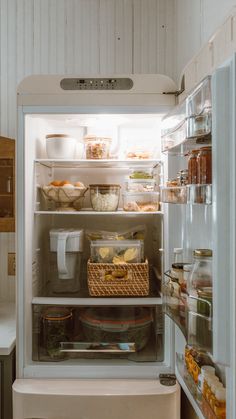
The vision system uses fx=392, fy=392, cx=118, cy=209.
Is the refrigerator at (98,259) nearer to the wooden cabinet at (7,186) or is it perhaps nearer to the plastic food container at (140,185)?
the plastic food container at (140,185)

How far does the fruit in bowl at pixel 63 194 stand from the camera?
6.23 ft

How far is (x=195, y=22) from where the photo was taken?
182cm

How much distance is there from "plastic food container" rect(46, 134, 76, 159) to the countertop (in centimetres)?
90

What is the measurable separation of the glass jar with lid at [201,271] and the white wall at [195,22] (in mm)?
753

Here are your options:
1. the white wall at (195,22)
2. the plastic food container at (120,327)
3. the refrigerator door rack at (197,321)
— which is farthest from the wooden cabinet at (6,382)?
the white wall at (195,22)

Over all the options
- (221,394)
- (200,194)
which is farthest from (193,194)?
(221,394)

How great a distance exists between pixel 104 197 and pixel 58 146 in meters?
0.34

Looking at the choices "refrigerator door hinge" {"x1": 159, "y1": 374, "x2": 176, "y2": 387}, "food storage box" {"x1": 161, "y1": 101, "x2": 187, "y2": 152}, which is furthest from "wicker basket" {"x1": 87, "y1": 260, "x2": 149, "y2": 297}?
"food storage box" {"x1": 161, "y1": 101, "x2": 187, "y2": 152}

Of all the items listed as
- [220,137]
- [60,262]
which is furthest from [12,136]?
[220,137]

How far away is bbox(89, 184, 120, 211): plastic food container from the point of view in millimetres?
1882

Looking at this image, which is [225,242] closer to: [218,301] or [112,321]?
[218,301]

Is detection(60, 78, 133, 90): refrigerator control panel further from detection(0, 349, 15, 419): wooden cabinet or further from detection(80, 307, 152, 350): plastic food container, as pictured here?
detection(0, 349, 15, 419): wooden cabinet

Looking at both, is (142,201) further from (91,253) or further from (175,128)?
(175,128)

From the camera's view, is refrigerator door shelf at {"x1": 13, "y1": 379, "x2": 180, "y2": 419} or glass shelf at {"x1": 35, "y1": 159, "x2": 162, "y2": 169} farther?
glass shelf at {"x1": 35, "y1": 159, "x2": 162, "y2": 169}
